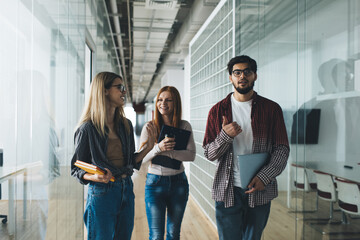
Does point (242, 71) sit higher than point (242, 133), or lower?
higher

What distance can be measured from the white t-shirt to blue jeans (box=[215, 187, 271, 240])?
0.37ft

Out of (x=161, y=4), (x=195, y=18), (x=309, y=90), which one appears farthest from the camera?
(x=195, y=18)

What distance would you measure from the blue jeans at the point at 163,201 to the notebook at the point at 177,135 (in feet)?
0.75

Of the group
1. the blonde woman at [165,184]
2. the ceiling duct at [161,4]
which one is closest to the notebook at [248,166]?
the blonde woman at [165,184]

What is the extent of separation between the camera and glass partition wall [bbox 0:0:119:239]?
1.30 m

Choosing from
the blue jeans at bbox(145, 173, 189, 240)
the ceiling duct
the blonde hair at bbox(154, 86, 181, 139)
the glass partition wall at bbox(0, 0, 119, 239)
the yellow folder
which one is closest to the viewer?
the glass partition wall at bbox(0, 0, 119, 239)

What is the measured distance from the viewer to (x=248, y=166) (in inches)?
65.7

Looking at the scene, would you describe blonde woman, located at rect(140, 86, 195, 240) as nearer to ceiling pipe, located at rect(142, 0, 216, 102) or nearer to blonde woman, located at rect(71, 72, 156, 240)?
blonde woman, located at rect(71, 72, 156, 240)

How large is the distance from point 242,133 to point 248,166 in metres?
0.24

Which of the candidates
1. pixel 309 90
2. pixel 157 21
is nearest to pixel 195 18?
pixel 157 21

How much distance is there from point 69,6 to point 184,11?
449cm

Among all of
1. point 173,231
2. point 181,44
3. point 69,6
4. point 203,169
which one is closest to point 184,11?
point 181,44

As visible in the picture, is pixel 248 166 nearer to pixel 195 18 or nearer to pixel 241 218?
pixel 241 218

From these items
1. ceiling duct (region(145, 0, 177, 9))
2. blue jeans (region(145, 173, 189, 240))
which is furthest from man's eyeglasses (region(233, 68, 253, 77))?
ceiling duct (region(145, 0, 177, 9))
